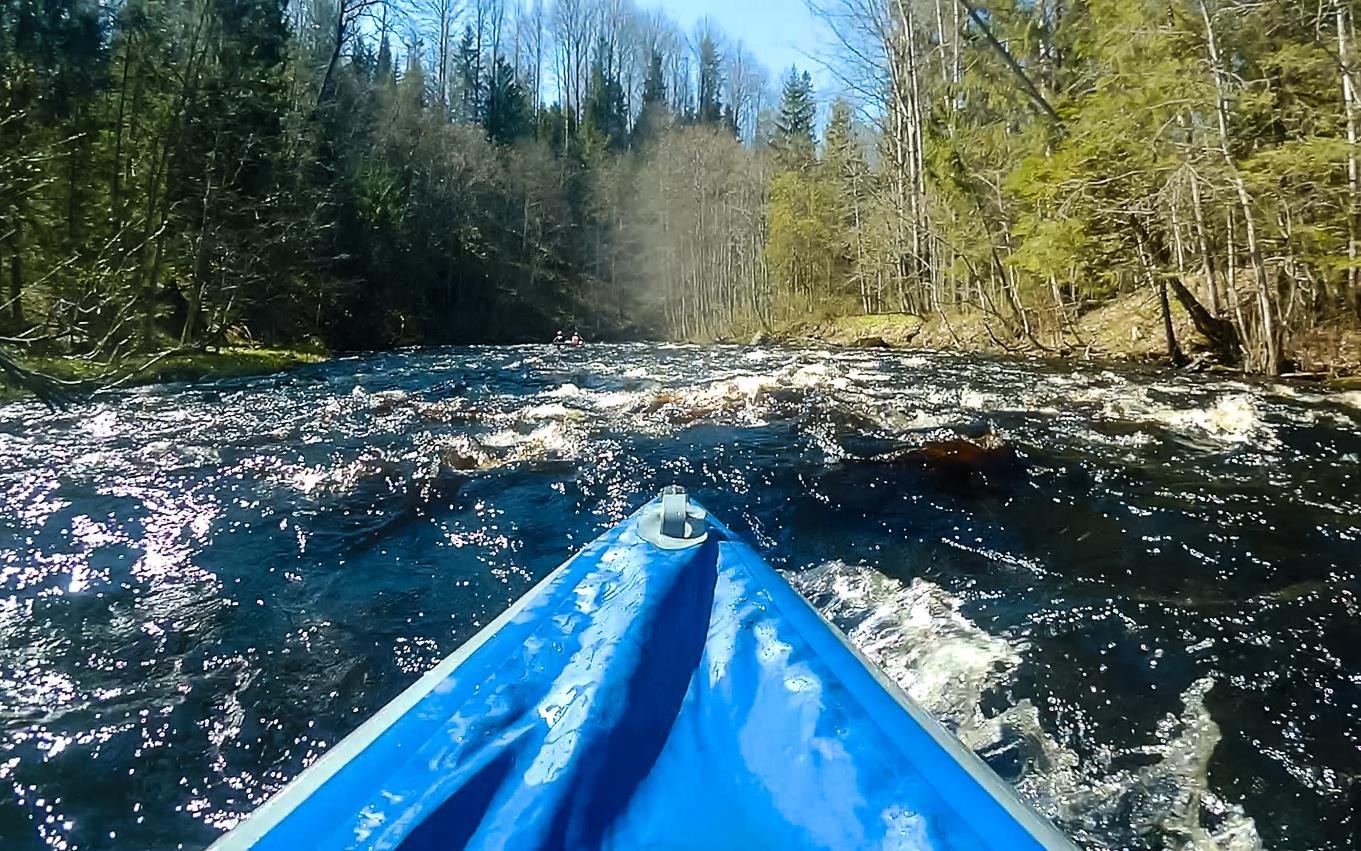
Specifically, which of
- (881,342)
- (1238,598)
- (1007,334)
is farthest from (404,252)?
(1238,598)

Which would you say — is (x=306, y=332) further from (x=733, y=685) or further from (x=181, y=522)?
(x=733, y=685)

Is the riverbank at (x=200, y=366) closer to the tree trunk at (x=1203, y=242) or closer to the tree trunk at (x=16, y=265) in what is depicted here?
the tree trunk at (x=16, y=265)

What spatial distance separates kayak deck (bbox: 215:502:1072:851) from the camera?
115 cm

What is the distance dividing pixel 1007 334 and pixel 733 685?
57.2 feet

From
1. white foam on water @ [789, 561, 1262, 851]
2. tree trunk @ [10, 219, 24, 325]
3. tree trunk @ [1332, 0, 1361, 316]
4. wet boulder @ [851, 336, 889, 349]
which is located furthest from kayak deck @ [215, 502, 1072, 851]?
wet boulder @ [851, 336, 889, 349]

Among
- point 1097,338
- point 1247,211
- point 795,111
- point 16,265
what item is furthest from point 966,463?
point 795,111

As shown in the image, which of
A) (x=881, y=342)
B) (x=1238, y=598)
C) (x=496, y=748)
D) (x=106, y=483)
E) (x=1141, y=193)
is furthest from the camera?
(x=881, y=342)

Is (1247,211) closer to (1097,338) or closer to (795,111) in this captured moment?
(1097,338)

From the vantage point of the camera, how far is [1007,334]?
17.4 metres

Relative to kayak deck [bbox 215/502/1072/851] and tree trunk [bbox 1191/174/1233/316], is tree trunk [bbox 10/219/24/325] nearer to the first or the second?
kayak deck [bbox 215/502/1072/851]

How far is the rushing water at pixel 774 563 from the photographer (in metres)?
2.27

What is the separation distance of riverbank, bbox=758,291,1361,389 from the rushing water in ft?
11.6

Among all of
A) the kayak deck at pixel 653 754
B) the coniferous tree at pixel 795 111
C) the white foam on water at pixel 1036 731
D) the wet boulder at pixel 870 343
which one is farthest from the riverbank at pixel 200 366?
the coniferous tree at pixel 795 111

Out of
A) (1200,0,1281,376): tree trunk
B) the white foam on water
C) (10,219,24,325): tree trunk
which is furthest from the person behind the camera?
(10,219,24,325): tree trunk
